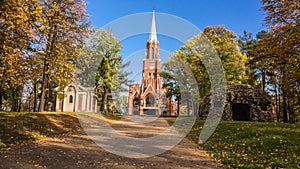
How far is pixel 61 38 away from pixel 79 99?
51.1 ft

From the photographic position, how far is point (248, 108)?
811 inches

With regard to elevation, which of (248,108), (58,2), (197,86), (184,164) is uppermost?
(58,2)

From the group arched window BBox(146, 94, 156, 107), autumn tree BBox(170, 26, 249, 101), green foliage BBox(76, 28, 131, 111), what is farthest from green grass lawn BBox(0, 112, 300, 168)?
arched window BBox(146, 94, 156, 107)

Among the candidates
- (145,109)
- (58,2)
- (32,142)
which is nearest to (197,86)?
(58,2)

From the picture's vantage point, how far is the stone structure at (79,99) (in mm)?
29930

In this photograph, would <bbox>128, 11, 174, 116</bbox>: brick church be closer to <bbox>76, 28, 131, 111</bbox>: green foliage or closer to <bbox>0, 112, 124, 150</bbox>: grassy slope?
<bbox>76, 28, 131, 111</bbox>: green foliage

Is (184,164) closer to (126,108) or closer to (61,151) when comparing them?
(61,151)

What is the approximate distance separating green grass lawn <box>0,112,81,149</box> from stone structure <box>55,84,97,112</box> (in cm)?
1397

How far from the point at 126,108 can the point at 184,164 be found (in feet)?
159

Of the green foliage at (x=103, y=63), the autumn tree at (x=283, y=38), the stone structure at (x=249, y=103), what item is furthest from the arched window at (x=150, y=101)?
the autumn tree at (x=283, y=38)

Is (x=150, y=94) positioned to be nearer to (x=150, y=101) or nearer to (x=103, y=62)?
(x=150, y=101)

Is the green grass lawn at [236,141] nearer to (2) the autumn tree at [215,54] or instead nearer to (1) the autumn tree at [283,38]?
(1) the autumn tree at [283,38]

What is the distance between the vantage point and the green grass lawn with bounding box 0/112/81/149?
29.9 feet

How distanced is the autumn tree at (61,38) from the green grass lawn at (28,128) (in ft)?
→ 13.5
